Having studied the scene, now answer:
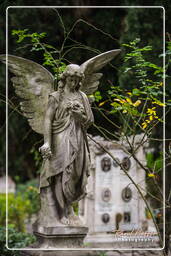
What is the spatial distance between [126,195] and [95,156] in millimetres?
906

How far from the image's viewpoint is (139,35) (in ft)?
28.6

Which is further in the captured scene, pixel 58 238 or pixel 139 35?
pixel 139 35

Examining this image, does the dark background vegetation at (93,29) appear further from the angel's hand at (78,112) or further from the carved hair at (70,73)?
the angel's hand at (78,112)

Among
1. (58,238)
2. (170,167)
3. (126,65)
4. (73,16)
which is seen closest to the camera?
(58,238)

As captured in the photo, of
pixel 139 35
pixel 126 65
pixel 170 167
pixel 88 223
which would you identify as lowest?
pixel 88 223

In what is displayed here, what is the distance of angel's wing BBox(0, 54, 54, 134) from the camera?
5480mm

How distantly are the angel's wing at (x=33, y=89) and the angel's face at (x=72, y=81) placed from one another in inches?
17.5

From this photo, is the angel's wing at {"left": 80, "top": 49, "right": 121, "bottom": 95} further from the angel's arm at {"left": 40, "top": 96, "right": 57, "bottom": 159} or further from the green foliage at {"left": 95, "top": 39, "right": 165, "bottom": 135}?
the angel's arm at {"left": 40, "top": 96, "right": 57, "bottom": 159}

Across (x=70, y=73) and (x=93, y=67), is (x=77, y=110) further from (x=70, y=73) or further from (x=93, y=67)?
(x=93, y=67)

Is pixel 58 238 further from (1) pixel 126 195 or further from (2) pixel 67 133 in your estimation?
(1) pixel 126 195

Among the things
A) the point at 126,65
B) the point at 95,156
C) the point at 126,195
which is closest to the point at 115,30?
the point at 126,65

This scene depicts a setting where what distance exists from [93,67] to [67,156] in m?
1.17

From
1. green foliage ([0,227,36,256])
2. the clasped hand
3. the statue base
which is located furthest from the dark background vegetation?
the statue base

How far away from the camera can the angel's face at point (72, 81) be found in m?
5.07
